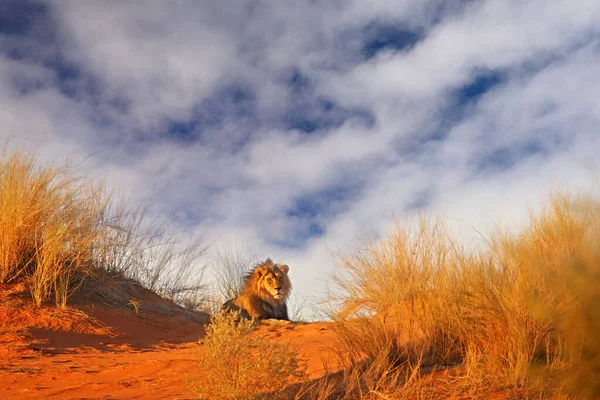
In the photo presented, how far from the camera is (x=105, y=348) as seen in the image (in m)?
9.43

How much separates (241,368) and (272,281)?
8.71 metres

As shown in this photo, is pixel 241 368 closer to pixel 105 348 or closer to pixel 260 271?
pixel 105 348

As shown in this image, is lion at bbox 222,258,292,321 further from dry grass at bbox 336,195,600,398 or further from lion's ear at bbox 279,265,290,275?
dry grass at bbox 336,195,600,398

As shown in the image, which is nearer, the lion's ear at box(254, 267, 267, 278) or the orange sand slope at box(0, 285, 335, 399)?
the orange sand slope at box(0, 285, 335, 399)

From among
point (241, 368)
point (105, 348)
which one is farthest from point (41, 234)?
point (241, 368)

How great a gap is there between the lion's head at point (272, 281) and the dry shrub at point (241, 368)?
8501mm

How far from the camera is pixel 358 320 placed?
6.05 m

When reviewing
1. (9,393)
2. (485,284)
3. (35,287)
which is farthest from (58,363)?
(485,284)

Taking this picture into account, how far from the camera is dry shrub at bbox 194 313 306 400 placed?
4547 mm

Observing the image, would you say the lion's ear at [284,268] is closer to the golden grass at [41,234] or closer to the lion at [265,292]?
the lion at [265,292]

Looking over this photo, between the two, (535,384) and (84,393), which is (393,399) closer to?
(535,384)

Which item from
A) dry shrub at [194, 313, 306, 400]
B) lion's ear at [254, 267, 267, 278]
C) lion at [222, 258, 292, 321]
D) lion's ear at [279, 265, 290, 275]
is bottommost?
dry shrub at [194, 313, 306, 400]

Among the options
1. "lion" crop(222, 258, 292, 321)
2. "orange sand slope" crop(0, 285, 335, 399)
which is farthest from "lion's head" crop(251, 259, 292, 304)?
"orange sand slope" crop(0, 285, 335, 399)

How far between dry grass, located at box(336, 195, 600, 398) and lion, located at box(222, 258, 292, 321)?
247 inches
